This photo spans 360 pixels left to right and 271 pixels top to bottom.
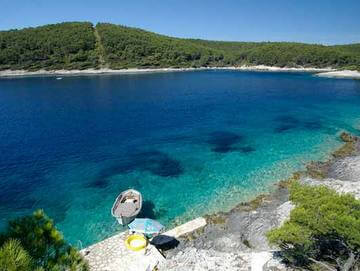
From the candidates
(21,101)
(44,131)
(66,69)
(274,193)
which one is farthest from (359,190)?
(66,69)

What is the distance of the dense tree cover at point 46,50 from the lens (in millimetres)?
140625

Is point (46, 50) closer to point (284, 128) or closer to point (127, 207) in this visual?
point (284, 128)

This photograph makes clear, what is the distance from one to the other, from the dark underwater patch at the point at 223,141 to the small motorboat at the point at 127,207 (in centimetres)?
1489

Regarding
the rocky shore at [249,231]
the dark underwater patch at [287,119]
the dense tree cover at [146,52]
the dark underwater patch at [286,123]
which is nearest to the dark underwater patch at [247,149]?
the rocky shore at [249,231]

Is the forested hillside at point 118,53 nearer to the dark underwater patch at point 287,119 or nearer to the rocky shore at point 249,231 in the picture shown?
the dark underwater patch at point 287,119

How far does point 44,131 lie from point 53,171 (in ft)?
57.5

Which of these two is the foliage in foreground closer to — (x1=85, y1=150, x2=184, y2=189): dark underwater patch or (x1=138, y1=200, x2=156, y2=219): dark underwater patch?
(x1=138, y1=200, x2=156, y2=219): dark underwater patch

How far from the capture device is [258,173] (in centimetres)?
2647

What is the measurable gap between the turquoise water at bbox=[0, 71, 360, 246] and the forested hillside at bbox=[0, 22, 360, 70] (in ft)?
303

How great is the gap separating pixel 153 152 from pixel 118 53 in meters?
143

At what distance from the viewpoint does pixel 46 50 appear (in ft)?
486

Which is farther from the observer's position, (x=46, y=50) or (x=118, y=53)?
(x=118, y=53)

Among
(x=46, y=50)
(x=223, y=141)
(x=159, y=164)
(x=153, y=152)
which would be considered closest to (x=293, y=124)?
(x=223, y=141)

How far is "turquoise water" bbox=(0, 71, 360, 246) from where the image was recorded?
2172cm
